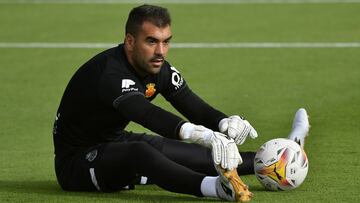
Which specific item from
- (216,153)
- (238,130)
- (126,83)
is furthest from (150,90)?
(216,153)

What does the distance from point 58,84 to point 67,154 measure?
256 inches

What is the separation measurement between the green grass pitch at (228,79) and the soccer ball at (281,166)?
12cm

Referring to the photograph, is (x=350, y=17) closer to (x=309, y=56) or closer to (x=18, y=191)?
(x=309, y=56)

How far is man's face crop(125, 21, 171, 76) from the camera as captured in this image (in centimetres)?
898

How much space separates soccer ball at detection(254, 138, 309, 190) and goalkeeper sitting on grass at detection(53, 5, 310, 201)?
0.30 m

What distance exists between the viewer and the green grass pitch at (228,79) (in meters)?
9.91

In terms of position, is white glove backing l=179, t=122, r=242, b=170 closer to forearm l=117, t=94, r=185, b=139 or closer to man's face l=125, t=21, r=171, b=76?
forearm l=117, t=94, r=185, b=139

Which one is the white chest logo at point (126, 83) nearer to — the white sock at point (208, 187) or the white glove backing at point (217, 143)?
the white glove backing at point (217, 143)

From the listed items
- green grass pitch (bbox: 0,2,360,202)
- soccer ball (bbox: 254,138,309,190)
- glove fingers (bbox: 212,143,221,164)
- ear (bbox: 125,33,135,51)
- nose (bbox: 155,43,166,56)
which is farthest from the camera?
green grass pitch (bbox: 0,2,360,202)

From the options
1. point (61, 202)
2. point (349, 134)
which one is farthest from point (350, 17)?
point (61, 202)

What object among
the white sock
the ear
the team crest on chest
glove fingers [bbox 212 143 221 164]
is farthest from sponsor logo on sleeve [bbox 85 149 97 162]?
glove fingers [bbox 212 143 221 164]

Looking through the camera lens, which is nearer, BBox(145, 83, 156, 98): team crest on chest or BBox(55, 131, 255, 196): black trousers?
BBox(55, 131, 255, 196): black trousers

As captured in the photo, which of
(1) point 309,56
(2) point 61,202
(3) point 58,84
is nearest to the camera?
(2) point 61,202

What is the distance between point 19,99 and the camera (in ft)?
48.8
